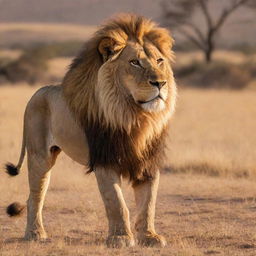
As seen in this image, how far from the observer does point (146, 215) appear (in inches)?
224

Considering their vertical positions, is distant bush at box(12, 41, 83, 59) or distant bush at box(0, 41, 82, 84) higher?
distant bush at box(0, 41, 82, 84)

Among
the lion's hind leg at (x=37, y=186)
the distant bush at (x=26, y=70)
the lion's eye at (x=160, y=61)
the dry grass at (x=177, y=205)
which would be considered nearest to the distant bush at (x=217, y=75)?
the distant bush at (x=26, y=70)

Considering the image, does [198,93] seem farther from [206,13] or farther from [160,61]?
[160,61]

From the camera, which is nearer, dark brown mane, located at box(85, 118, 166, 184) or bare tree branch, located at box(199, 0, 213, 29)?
dark brown mane, located at box(85, 118, 166, 184)

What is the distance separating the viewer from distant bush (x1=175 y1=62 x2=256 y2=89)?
27.5m

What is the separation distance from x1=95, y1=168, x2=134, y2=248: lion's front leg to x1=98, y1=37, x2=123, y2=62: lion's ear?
2.63 feet

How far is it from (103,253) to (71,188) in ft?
11.0

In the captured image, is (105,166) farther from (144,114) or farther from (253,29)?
(253,29)

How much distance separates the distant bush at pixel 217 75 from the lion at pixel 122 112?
21.6 metres

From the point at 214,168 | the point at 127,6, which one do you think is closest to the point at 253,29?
the point at 127,6

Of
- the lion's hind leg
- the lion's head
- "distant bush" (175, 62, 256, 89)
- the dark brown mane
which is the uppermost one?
the lion's head

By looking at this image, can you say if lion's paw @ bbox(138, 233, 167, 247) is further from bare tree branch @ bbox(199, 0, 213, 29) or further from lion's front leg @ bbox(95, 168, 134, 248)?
bare tree branch @ bbox(199, 0, 213, 29)

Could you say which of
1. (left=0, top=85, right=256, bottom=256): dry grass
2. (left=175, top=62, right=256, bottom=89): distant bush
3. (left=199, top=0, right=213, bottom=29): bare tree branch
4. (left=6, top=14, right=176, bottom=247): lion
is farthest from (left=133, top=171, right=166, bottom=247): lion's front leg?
(left=199, top=0, right=213, bottom=29): bare tree branch

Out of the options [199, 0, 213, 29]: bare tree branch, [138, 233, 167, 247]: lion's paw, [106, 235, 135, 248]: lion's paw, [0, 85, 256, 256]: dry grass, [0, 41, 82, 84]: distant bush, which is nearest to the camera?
[106, 235, 135, 248]: lion's paw
